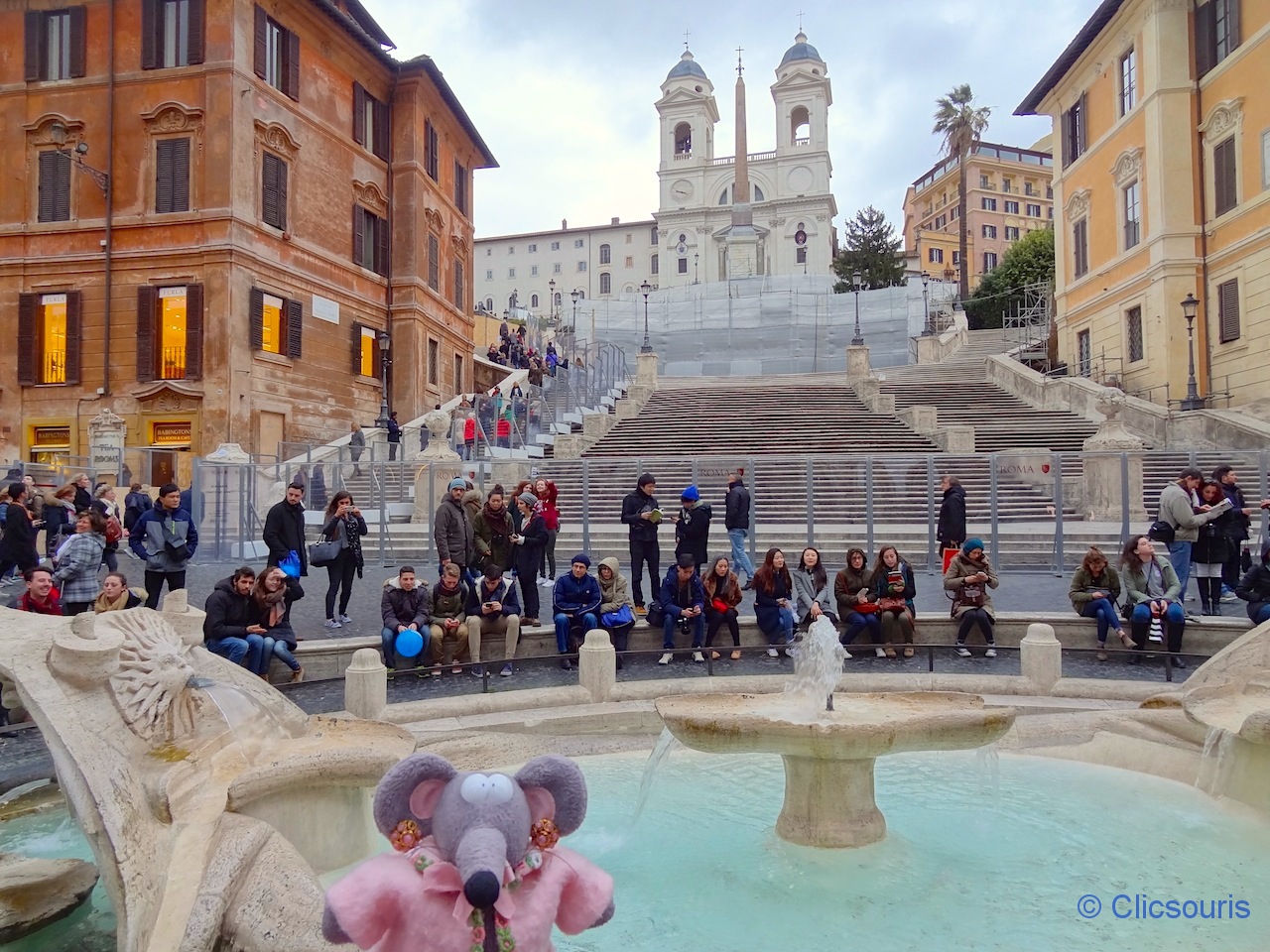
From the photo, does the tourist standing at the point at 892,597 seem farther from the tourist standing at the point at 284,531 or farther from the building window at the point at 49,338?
the building window at the point at 49,338

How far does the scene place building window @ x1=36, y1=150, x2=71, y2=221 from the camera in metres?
24.5

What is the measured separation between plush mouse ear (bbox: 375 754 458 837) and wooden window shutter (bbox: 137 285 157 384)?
24642 millimetres

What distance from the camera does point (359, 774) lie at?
416 cm

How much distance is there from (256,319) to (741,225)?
44970 millimetres

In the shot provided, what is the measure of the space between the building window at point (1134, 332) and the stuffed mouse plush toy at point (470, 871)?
92.8 feet

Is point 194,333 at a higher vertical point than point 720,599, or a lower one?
higher

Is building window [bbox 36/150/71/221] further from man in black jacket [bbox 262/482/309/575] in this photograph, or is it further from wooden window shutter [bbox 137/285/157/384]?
man in black jacket [bbox 262/482/309/575]

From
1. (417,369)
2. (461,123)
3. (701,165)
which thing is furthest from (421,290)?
(701,165)

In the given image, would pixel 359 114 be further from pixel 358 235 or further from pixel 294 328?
pixel 294 328

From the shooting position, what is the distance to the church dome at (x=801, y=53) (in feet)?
262

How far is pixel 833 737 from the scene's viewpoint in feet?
14.5

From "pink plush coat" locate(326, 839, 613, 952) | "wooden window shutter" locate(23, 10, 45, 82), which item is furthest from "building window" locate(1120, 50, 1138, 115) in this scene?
"pink plush coat" locate(326, 839, 613, 952)

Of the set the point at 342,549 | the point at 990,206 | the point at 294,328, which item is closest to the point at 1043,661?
the point at 342,549

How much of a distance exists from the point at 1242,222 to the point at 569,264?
77.4m
